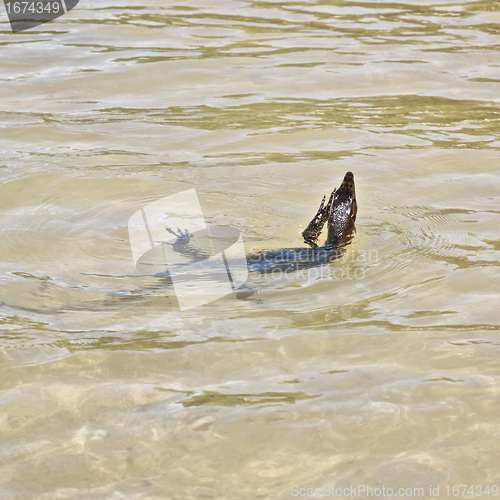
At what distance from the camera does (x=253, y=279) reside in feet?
13.8

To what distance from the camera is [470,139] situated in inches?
255

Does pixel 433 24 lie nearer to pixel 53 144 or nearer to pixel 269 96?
pixel 269 96

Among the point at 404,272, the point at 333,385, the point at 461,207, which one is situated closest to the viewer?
the point at 333,385

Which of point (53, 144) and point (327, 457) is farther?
point (53, 144)

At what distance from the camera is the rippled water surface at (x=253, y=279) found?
274 centimetres

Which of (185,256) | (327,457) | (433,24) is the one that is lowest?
(327,457)

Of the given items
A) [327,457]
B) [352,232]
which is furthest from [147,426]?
[352,232]

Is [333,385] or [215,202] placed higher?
[215,202]

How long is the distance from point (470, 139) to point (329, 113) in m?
1.60

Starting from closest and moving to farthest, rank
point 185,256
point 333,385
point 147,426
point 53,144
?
1. point 147,426
2. point 333,385
3. point 185,256
4. point 53,144

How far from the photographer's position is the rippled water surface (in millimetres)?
2738

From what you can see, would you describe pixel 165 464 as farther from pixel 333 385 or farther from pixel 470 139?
pixel 470 139

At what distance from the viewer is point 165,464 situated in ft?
8.80

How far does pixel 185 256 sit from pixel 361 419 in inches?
84.9
